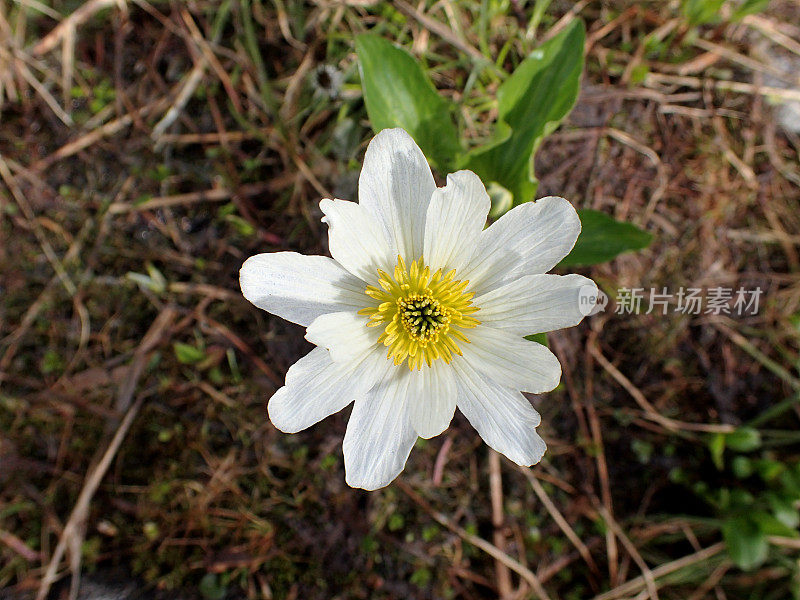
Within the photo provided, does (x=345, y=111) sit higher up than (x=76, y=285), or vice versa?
(x=345, y=111)

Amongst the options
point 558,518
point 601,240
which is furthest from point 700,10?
point 558,518

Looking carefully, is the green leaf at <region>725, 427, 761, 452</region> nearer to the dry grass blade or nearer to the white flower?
the white flower

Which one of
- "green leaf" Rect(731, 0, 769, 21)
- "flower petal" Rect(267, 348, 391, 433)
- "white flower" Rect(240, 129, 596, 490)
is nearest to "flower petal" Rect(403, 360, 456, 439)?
"white flower" Rect(240, 129, 596, 490)

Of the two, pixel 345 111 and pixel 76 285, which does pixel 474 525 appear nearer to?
pixel 345 111

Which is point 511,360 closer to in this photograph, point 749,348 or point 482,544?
point 482,544

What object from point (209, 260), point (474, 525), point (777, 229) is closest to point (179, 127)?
point (209, 260)

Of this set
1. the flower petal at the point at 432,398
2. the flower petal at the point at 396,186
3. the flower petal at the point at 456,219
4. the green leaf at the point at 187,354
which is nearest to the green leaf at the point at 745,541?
the flower petal at the point at 432,398

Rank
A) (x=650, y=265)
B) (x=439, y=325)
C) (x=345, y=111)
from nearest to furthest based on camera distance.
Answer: (x=439, y=325) < (x=345, y=111) < (x=650, y=265)
